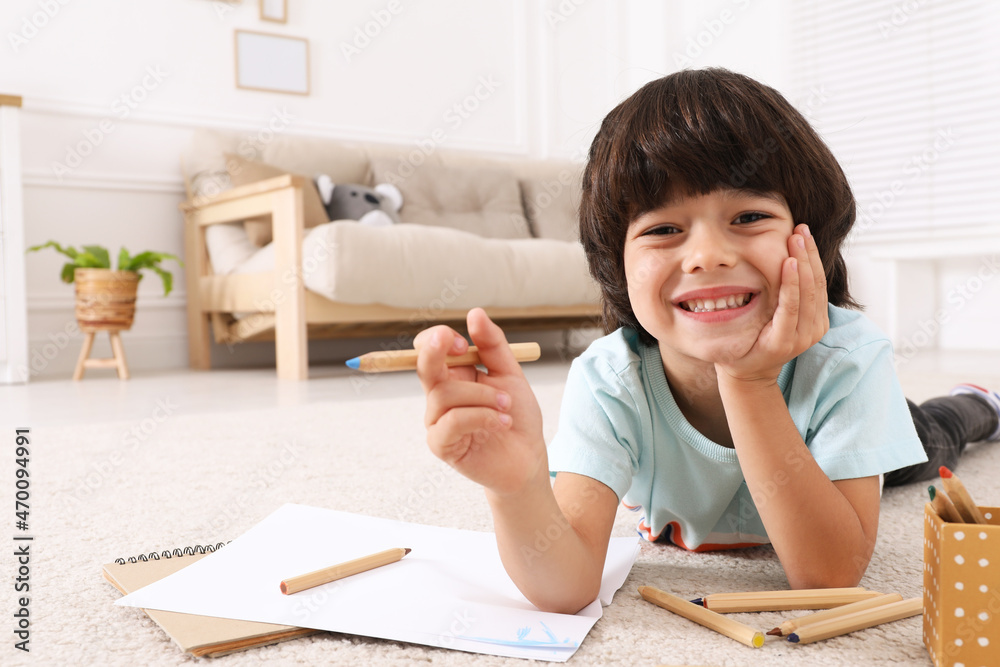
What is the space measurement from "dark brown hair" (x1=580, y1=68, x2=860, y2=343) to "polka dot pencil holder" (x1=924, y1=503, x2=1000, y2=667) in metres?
0.27

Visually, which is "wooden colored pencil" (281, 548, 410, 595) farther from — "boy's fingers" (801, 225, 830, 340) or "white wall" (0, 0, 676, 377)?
"white wall" (0, 0, 676, 377)

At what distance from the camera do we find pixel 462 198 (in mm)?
2988

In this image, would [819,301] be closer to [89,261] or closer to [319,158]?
[89,261]

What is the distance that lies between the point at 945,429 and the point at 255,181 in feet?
6.92

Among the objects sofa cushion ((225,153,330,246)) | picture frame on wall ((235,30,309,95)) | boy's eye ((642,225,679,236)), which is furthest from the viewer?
picture frame on wall ((235,30,309,95))

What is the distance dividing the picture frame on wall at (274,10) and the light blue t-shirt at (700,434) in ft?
8.66

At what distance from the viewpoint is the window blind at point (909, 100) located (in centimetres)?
303

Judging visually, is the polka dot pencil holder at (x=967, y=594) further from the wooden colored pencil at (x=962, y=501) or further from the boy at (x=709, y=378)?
the boy at (x=709, y=378)

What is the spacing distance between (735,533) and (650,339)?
0.19 meters

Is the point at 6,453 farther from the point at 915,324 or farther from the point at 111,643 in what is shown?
the point at 915,324

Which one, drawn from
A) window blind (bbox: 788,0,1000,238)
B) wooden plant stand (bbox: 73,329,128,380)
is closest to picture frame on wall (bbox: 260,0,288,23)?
wooden plant stand (bbox: 73,329,128,380)

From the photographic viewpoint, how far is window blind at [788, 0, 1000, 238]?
3.03 metres

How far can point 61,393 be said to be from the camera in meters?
1.95

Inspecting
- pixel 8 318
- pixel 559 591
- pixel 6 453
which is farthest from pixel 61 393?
pixel 559 591
